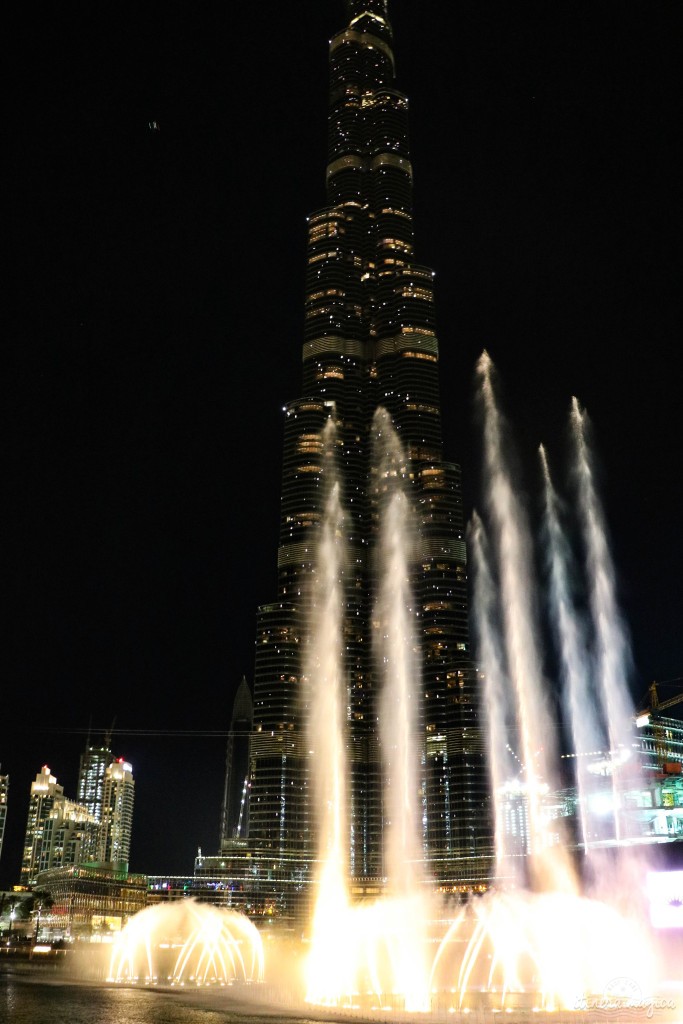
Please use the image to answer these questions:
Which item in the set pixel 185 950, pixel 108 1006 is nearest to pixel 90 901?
pixel 185 950

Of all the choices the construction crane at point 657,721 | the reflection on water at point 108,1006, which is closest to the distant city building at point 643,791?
the construction crane at point 657,721

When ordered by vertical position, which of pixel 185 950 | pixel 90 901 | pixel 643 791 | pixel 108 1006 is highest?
pixel 643 791

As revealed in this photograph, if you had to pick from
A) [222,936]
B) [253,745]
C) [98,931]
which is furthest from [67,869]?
[222,936]

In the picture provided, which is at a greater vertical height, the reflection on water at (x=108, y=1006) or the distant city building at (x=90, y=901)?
the distant city building at (x=90, y=901)

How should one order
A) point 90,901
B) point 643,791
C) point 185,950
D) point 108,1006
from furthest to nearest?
point 90,901 → point 643,791 → point 185,950 → point 108,1006

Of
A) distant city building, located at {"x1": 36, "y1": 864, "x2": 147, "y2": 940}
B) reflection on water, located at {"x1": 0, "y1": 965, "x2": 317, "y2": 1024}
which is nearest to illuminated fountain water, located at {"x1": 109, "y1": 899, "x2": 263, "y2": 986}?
reflection on water, located at {"x1": 0, "y1": 965, "x2": 317, "y2": 1024}

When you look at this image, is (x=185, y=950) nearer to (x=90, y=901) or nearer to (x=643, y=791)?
(x=643, y=791)

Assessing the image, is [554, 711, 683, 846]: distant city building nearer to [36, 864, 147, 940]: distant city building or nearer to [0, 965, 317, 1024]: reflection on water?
[0, 965, 317, 1024]: reflection on water

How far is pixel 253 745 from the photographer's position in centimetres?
19488

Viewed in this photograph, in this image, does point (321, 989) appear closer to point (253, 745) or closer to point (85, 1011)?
point (85, 1011)

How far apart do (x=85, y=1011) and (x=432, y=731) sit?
152 metres

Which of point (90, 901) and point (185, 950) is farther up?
point (90, 901)

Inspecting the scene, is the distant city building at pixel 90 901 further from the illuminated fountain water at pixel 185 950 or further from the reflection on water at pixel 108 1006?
the reflection on water at pixel 108 1006

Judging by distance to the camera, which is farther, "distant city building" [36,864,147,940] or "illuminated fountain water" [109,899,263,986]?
"distant city building" [36,864,147,940]
